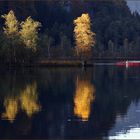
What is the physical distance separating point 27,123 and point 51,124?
0.85 metres

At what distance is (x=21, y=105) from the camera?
76.0ft

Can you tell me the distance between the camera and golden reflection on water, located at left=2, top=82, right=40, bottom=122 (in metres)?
20.4

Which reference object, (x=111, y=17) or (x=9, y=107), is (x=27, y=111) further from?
(x=111, y=17)

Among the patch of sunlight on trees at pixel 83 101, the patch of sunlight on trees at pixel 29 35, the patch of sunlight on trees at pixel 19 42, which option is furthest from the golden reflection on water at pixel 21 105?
the patch of sunlight on trees at pixel 29 35

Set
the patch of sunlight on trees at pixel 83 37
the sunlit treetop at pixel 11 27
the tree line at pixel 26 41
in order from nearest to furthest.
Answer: the tree line at pixel 26 41
the sunlit treetop at pixel 11 27
the patch of sunlight on trees at pixel 83 37

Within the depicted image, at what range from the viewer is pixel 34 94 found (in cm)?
2817

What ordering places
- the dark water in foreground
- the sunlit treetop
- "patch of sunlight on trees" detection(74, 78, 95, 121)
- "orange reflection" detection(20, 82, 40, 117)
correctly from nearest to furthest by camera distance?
the dark water in foreground
"patch of sunlight on trees" detection(74, 78, 95, 121)
"orange reflection" detection(20, 82, 40, 117)
the sunlit treetop

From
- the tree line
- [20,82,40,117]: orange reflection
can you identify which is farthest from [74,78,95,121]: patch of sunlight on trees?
the tree line

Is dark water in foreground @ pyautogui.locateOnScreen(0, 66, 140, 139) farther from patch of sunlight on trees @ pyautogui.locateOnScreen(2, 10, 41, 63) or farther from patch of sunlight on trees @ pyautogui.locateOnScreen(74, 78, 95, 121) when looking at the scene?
patch of sunlight on trees @ pyautogui.locateOnScreen(2, 10, 41, 63)

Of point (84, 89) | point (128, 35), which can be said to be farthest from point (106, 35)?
point (84, 89)

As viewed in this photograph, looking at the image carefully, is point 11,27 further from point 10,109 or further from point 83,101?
point 10,109

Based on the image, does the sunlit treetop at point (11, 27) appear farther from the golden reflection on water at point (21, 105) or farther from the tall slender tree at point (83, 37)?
the golden reflection on water at point (21, 105)

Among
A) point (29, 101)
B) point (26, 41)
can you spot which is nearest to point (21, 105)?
point (29, 101)

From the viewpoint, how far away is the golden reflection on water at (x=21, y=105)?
67.1 feet
